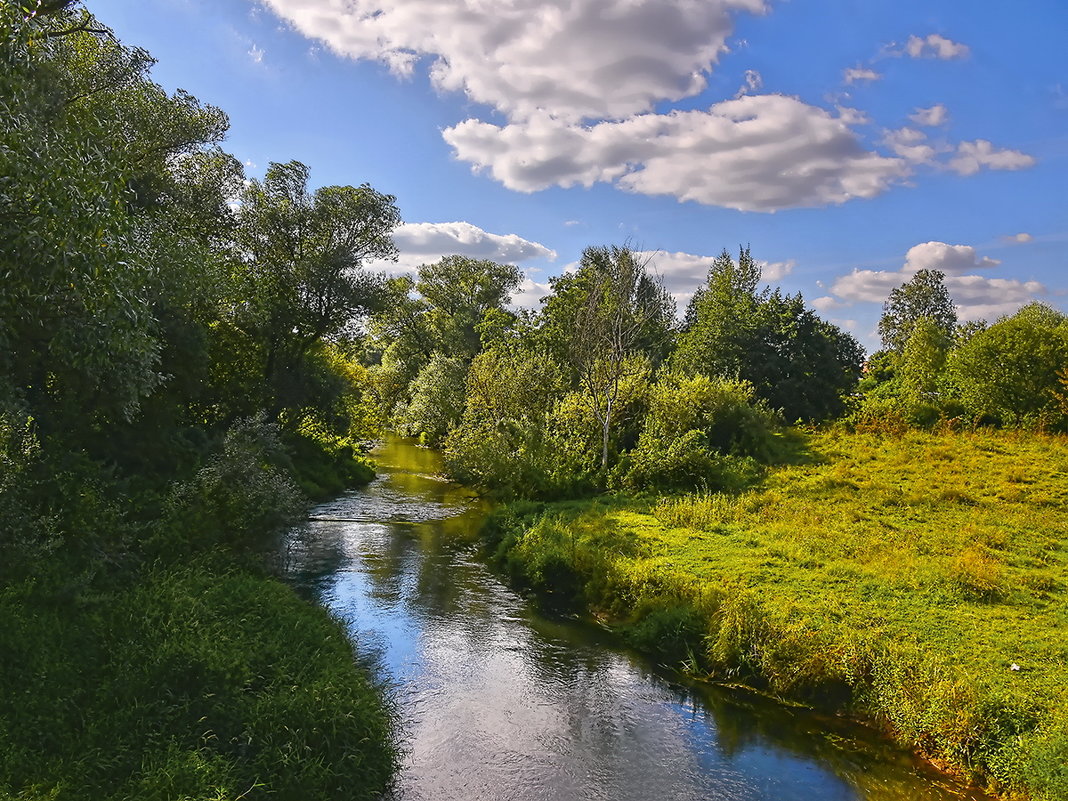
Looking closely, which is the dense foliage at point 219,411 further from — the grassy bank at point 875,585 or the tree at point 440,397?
the tree at point 440,397

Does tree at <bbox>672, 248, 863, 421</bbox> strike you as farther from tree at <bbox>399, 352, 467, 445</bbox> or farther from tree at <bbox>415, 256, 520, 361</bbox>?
tree at <bbox>415, 256, 520, 361</bbox>

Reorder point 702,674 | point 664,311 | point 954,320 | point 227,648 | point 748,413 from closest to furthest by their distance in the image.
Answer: point 227,648, point 702,674, point 748,413, point 664,311, point 954,320

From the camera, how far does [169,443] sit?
1655 cm

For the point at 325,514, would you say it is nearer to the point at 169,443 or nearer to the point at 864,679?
the point at 169,443

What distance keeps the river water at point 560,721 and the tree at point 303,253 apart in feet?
47.5

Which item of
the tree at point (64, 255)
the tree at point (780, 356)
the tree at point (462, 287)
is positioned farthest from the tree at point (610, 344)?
the tree at point (462, 287)

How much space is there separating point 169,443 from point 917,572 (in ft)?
59.9

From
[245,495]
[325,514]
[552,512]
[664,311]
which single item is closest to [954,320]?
[664,311]

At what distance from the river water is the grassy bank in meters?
0.82

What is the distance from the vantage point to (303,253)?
3159 cm

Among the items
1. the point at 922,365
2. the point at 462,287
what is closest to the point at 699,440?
the point at 922,365

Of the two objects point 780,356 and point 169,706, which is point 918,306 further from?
point 169,706

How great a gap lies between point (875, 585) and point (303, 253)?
27153mm

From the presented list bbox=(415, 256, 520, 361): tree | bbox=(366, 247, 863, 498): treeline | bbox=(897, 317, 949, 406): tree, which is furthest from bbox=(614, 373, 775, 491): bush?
bbox=(415, 256, 520, 361): tree
